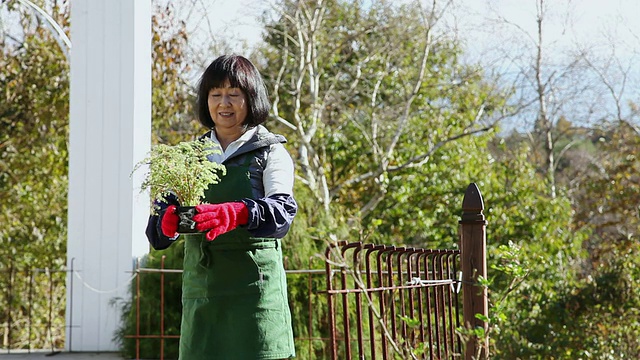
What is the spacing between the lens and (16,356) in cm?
536

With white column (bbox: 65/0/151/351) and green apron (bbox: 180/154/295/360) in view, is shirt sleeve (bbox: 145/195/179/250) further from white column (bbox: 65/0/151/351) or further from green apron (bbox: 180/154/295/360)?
white column (bbox: 65/0/151/351)

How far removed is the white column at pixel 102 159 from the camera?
18.5ft

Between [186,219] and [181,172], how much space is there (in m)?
0.13

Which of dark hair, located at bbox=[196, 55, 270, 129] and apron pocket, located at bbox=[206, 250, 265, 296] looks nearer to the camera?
apron pocket, located at bbox=[206, 250, 265, 296]

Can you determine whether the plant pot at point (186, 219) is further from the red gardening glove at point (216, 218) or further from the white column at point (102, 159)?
the white column at point (102, 159)

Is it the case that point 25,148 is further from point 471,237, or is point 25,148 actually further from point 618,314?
point 471,237

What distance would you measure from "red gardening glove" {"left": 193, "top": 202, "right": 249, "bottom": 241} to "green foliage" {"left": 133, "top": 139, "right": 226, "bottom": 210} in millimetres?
92

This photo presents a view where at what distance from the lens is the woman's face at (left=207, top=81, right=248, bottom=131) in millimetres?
2342

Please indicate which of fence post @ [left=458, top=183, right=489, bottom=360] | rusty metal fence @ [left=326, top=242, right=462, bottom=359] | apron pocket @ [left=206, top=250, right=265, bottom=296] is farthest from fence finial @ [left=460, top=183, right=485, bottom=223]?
apron pocket @ [left=206, top=250, right=265, bottom=296]

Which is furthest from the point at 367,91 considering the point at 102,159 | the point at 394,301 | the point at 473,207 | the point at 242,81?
the point at 242,81

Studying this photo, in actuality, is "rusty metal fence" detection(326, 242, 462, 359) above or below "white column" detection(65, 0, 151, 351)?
below

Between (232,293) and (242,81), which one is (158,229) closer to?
(232,293)

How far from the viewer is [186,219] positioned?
203cm

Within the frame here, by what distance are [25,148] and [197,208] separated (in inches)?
333
